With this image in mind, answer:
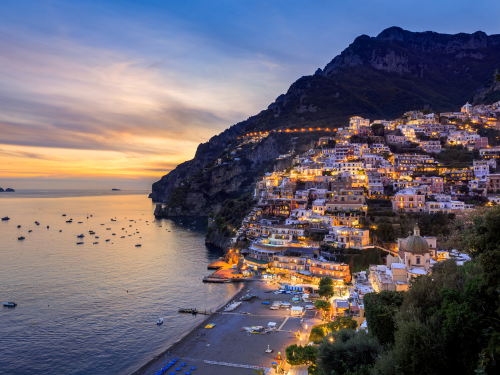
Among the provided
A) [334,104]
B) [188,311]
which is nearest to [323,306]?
[188,311]

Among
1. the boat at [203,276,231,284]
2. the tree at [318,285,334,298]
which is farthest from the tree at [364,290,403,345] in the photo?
the boat at [203,276,231,284]

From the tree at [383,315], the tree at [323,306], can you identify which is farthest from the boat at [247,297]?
the tree at [383,315]

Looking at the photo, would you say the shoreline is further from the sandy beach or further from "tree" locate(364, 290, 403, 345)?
"tree" locate(364, 290, 403, 345)

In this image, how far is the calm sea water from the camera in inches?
1227

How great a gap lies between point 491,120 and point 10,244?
130 metres

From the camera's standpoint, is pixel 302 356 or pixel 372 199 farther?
pixel 372 199

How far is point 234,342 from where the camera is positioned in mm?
32219

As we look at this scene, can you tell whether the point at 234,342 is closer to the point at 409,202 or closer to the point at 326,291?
the point at 326,291

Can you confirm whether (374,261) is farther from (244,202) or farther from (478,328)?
(244,202)

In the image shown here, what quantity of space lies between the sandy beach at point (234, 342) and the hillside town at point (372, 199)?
8.50 metres

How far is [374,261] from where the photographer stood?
50.9m

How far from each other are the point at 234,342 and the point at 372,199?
4478 centimetres

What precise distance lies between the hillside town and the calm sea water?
1333cm

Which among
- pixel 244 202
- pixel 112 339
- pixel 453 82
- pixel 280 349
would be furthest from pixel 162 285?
pixel 453 82
